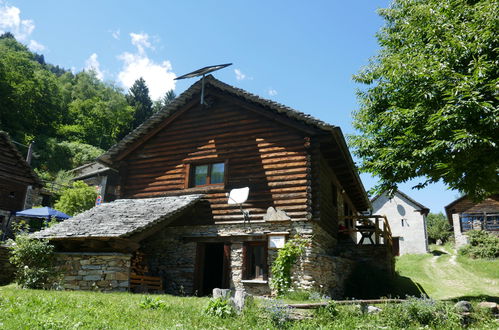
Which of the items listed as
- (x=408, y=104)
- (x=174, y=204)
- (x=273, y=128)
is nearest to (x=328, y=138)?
(x=273, y=128)

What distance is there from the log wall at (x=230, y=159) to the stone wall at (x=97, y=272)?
13.9 feet

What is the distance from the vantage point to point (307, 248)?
13.3 m

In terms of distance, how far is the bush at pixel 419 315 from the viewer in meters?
7.85

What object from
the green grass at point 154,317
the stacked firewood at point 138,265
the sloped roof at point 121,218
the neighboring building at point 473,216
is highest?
the neighboring building at point 473,216

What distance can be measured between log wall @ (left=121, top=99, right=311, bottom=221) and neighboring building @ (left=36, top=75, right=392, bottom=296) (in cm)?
4

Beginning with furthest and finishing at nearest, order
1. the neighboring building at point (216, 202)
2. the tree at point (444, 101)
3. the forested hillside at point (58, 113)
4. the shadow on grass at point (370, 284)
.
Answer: the forested hillside at point (58, 113)
the shadow on grass at point (370, 284)
the neighboring building at point (216, 202)
the tree at point (444, 101)

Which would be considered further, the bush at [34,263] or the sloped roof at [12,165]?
the sloped roof at [12,165]

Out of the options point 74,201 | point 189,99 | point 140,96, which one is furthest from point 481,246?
point 140,96

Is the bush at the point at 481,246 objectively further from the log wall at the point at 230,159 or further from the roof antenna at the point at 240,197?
the roof antenna at the point at 240,197

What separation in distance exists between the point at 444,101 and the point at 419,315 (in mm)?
7738

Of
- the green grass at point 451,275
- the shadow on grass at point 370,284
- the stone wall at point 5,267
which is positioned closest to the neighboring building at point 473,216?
the green grass at point 451,275

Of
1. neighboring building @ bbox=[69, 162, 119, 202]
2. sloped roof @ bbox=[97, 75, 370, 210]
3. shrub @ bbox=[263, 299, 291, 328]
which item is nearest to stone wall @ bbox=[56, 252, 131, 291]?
sloped roof @ bbox=[97, 75, 370, 210]

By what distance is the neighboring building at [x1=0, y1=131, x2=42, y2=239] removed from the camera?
2938 cm

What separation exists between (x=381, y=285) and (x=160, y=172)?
10219 millimetres
